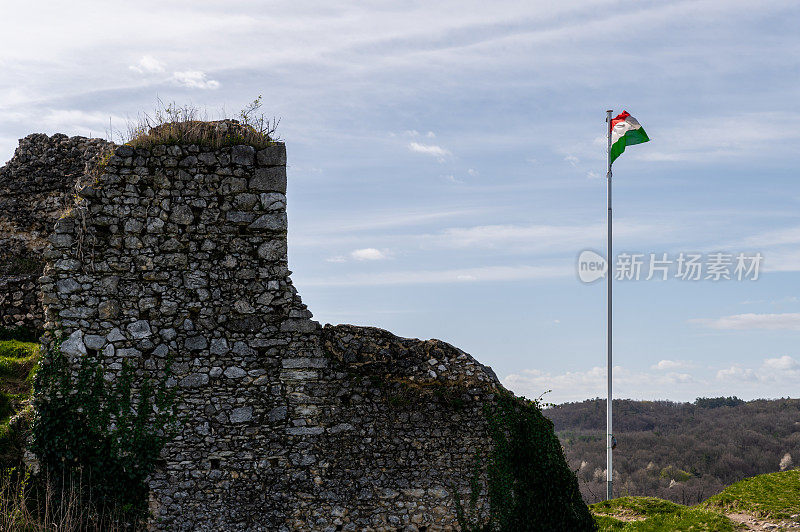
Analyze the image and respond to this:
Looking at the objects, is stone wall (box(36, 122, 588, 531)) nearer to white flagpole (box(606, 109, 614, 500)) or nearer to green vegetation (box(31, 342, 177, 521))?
green vegetation (box(31, 342, 177, 521))

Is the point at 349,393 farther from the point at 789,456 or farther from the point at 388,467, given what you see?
the point at 789,456

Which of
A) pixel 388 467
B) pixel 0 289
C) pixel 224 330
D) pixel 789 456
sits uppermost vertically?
pixel 0 289

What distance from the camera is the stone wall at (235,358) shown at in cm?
991

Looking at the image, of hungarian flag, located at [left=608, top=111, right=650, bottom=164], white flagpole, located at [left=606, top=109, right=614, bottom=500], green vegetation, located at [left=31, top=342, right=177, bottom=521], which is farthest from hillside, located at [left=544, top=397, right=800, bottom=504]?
green vegetation, located at [left=31, top=342, right=177, bottom=521]

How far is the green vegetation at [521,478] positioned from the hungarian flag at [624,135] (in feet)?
26.7

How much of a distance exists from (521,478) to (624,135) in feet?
31.2

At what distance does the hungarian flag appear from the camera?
16.1 metres

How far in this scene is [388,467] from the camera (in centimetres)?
1022

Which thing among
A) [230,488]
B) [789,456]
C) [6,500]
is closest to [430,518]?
[230,488]

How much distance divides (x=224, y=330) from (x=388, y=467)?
3.37m

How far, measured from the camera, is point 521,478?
10547mm

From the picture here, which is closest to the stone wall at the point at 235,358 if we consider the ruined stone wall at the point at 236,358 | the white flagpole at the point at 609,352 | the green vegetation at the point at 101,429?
the ruined stone wall at the point at 236,358

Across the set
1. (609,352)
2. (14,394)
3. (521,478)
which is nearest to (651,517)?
(609,352)

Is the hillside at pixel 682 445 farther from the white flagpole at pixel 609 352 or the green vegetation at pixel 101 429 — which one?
the green vegetation at pixel 101 429
